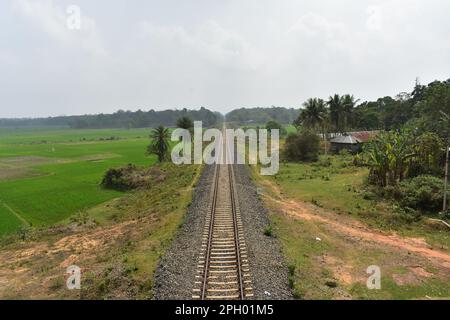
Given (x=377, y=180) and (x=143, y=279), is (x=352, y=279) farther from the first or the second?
(x=377, y=180)

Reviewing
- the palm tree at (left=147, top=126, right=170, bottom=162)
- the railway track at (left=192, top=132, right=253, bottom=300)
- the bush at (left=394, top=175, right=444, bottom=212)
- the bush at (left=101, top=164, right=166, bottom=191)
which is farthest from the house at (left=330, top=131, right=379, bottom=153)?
the railway track at (left=192, top=132, right=253, bottom=300)

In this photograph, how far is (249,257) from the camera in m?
13.4

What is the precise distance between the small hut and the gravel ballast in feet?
98.5

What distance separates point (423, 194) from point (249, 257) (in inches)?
569

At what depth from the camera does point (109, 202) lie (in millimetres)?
29969

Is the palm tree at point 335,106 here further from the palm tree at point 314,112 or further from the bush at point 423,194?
the bush at point 423,194

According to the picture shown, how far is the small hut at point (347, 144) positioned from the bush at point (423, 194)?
23.6 meters

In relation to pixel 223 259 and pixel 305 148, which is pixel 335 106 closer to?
pixel 305 148

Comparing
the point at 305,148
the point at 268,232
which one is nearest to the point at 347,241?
the point at 268,232

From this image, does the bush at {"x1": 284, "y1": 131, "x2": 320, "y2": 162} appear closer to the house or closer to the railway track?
the house

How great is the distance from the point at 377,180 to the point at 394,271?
15380mm

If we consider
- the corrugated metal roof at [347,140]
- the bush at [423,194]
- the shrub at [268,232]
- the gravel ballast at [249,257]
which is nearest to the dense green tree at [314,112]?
the corrugated metal roof at [347,140]

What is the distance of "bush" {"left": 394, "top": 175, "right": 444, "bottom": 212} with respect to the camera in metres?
21.2

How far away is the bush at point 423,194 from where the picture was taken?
69.4 feet
